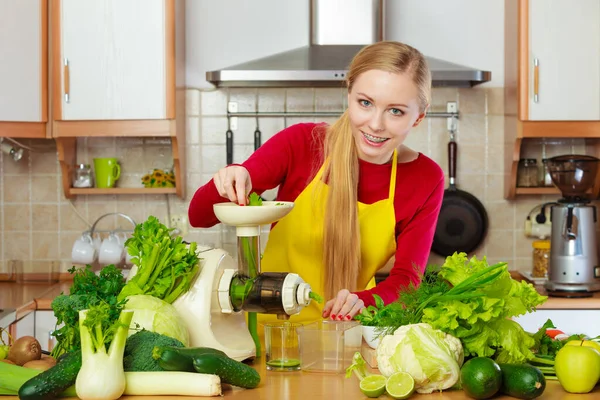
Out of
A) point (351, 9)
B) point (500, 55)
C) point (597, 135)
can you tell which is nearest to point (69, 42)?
point (351, 9)

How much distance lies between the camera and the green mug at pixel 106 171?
3951 mm

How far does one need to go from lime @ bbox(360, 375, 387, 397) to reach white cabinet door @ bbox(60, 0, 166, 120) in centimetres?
241

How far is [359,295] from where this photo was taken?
2051 millimetres

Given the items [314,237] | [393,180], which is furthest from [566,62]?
[314,237]

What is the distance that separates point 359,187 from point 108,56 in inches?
66.4

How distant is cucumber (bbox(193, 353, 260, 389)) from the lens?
1511mm

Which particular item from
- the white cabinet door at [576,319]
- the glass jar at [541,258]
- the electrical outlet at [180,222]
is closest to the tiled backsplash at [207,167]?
the electrical outlet at [180,222]

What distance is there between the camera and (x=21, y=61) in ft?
12.0

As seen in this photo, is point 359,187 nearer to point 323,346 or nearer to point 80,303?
point 323,346

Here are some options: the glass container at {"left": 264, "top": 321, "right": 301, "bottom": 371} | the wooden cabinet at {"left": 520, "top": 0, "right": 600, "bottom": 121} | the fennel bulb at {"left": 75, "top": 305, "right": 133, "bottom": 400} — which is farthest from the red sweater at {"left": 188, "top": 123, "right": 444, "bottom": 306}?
the wooden cabinet at {"left": 520, "top": 0, "right": 600, "bottom": 121}

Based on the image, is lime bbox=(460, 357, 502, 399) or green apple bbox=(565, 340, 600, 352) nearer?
lime bbox=(460, 357, 502, 399)

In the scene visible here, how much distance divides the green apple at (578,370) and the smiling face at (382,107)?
759mm

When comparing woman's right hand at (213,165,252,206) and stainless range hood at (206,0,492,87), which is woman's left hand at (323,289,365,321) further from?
stainless range hood at (206,0,492,87)

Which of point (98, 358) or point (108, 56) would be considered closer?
point (98, 358)
